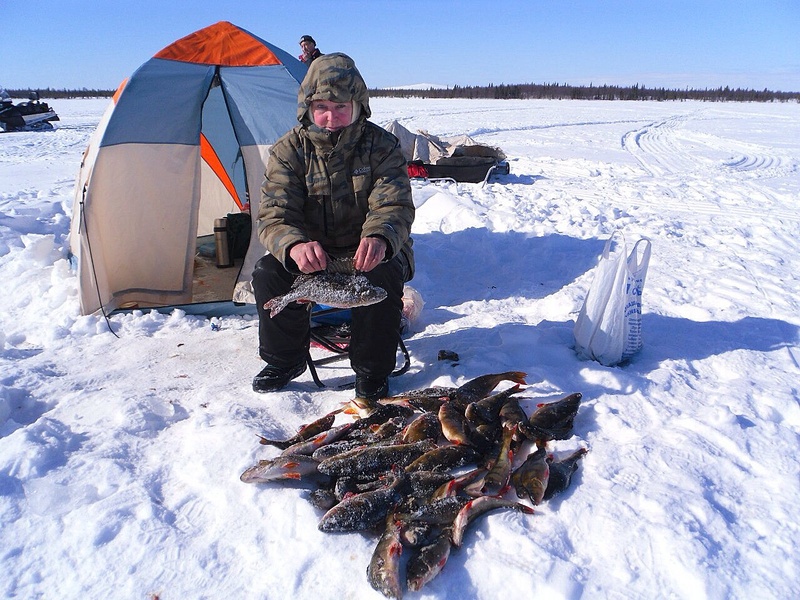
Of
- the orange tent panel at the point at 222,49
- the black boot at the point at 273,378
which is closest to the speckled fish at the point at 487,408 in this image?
the black boot at the point at 273,378

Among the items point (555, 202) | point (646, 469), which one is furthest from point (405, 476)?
point (555, 202)

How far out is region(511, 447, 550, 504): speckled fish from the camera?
2.47 m

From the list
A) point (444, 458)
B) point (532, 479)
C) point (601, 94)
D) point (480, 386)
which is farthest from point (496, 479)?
point (601, 94)

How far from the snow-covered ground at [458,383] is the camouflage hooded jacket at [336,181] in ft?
3.50

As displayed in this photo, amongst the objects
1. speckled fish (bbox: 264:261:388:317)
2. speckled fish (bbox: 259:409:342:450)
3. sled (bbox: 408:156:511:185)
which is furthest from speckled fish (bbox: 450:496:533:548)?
sled (bbox: 408:156:511:185)

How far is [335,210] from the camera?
350 cm

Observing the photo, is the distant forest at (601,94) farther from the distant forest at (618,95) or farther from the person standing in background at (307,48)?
the person standing in background at (307,48)

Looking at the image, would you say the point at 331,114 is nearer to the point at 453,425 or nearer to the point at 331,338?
the point at 331,338

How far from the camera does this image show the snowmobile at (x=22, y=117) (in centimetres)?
1812

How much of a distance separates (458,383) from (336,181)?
151 centimetres

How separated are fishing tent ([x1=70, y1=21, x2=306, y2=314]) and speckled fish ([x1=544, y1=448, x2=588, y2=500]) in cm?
305

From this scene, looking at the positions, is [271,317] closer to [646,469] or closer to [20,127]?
[646,469]

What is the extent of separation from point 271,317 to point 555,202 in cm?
623

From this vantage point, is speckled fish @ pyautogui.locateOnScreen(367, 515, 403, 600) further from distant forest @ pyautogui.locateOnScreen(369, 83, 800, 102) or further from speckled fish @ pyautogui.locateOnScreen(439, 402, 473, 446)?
distant forest @ pyautogui.locateOnScreen(369, 83, 800, 102)
